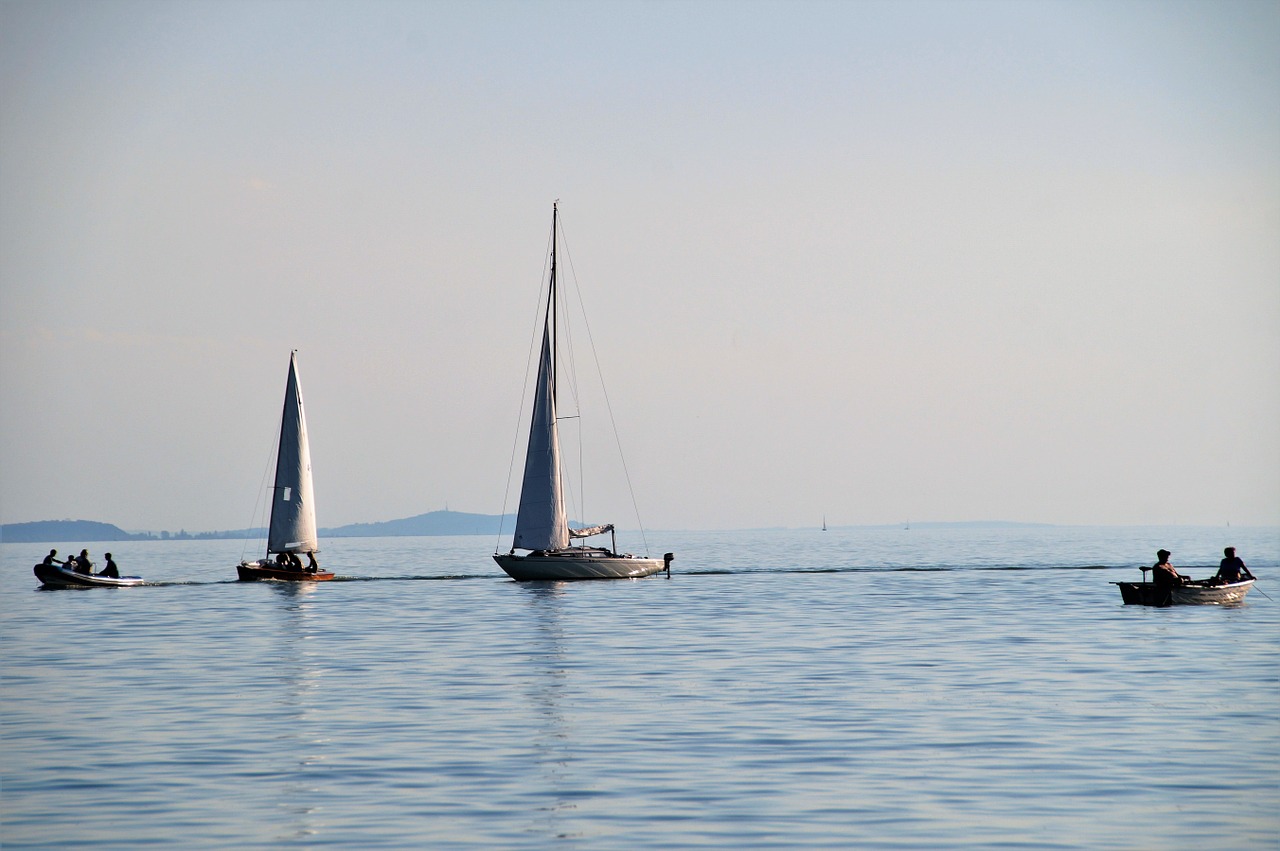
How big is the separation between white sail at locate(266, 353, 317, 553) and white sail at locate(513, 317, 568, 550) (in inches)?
559

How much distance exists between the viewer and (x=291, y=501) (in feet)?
276

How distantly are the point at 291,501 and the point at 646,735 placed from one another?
6252 centimetres

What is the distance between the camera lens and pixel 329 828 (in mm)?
18234

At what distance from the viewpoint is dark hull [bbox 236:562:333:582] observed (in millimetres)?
82625

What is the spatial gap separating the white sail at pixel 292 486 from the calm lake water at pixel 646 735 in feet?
102

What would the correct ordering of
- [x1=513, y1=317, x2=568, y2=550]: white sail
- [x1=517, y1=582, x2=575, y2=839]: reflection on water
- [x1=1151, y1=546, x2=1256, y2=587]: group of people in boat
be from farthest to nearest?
[x1=513, y1=317, x2=568, y2=550]: white sail, [x1=1151, y1=546, x2=1256, y2=587]: group of people in boat, [x1=517, y1=582, x2=575, y2=839]: reflection on water

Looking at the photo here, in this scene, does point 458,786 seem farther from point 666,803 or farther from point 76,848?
point 76,848

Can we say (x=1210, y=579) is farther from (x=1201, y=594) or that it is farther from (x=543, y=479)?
(x=543, y=479)

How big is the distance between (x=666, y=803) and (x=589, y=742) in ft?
17.1

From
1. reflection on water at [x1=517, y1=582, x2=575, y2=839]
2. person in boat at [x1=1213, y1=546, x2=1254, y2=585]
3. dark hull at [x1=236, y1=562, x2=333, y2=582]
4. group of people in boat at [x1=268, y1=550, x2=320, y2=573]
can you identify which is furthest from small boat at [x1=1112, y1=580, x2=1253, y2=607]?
group of people in boat at [x1=268, y1=550, x2=320, y2=573]

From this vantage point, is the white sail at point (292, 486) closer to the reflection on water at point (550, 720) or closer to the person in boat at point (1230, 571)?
the reflection on water at point (550, 720)

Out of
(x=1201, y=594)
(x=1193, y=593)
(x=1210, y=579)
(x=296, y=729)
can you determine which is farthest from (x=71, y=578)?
(x=1210, y=579)

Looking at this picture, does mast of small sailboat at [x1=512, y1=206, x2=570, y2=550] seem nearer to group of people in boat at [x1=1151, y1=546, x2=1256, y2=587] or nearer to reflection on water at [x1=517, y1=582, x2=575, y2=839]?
reflection on water at [x1=517, y1=582, x2=575, y2=839]

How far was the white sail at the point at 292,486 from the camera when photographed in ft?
275
